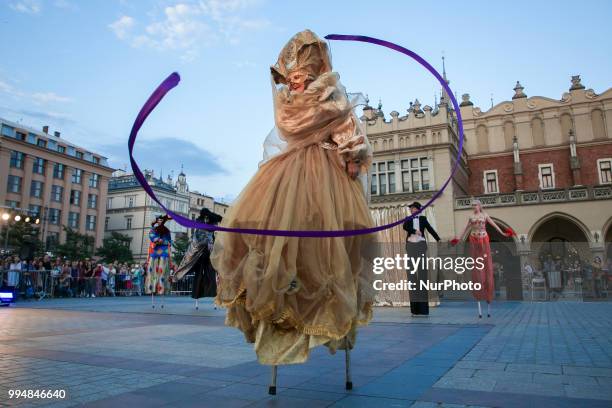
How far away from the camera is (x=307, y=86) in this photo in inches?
125

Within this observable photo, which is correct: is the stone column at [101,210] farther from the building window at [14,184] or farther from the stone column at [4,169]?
the stone column at [4,169]

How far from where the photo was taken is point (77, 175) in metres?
55.8

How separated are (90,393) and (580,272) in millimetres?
18813

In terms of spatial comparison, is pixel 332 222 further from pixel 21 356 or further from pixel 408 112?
pixel 408 112

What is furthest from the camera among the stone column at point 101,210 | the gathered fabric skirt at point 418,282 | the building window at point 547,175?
the stone column at point 101,210

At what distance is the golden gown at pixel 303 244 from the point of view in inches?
98.0

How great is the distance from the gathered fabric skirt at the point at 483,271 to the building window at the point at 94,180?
58.9 m

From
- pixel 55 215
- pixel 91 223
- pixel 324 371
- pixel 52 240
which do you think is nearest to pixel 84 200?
pixel 91 223

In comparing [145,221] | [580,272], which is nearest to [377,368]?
[580,272]

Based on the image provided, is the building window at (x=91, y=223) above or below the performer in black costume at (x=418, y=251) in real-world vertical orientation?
above

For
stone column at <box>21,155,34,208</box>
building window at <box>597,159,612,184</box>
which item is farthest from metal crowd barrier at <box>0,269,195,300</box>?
stone column at <box>21,155,34,208</box>

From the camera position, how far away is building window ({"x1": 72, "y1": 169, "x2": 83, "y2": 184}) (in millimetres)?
55247

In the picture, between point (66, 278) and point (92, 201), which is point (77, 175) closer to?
point (92, 201)

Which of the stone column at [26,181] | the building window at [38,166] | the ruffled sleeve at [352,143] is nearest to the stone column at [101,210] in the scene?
the building window at [38,166]
